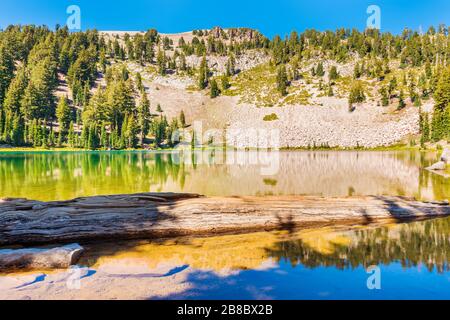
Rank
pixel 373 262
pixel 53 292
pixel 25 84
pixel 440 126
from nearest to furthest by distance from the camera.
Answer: pixel 53 292 → pixel 373 262 → pixel 440 126 → pixel 25 84

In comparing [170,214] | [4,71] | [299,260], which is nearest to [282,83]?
[4,71]

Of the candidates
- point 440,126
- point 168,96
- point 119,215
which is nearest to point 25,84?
point 168,96

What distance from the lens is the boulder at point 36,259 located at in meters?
6.83

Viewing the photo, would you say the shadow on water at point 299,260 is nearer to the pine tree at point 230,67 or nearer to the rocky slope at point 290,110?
the rocky slope at point 290,110

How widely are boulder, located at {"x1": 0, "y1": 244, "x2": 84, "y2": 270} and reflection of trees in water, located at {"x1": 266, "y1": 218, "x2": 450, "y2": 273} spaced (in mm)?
5103

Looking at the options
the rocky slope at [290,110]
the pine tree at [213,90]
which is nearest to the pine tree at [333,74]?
the rocky slope at [290,110]

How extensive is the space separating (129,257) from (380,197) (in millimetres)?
10104

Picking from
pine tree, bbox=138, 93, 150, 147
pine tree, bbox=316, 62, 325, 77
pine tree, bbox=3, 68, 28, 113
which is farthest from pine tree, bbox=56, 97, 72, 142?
pine tree, bbox=316, 62, 325, 77

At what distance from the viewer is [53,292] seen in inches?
224

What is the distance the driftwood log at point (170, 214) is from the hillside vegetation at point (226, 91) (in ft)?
256

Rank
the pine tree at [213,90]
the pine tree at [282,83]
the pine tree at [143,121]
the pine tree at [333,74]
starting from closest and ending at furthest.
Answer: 1. the pine tree at [143,121]
2. the pine tree at [282,83]
3. the pine tree at [333,74]
4. the pine tree at [213,90]

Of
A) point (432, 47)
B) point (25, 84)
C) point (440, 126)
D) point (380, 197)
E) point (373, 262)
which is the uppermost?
point (432, 47)

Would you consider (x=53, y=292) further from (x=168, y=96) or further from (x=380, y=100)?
(x=168, y=96)

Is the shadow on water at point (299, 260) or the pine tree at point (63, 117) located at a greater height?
the pine tree at point (63, 117)
